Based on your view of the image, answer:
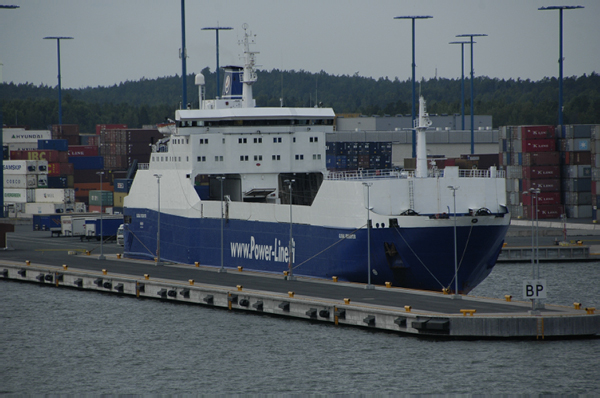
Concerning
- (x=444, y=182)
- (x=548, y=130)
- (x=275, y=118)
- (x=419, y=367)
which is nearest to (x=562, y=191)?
(x=548, y=130)

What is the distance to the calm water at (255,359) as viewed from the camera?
1073 inches

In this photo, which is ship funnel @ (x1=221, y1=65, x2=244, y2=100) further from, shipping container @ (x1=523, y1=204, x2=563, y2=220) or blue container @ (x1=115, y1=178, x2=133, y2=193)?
shipping container @ (x1=523, y1=204, x2=563, y2=220)

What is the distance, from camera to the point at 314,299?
36.0 meters

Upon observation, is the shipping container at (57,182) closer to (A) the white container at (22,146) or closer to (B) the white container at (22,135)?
(A) the white container at (22,146)

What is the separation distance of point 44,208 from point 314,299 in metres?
69.9

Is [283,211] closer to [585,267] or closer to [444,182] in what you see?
[444,182]

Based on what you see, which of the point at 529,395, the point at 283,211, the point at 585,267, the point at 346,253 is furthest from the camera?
the point at 585,267

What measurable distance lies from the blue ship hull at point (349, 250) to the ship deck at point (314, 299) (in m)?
0.79

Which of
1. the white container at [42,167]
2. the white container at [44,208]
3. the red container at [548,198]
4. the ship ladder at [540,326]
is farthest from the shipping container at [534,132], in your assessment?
the white container at [42,167]

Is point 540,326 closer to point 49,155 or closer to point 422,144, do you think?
point 422,144

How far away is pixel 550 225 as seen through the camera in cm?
7375

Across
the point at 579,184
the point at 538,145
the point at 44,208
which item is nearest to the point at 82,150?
the point at 44,208

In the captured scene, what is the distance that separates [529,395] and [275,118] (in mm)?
26606

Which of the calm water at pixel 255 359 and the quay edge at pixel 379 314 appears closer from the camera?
the calm water at pixel 255 359
